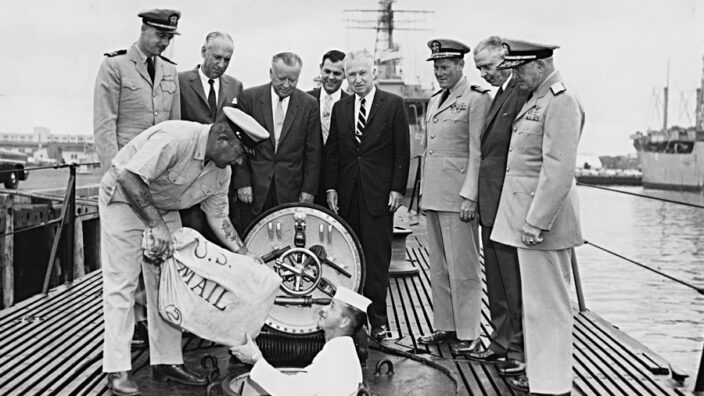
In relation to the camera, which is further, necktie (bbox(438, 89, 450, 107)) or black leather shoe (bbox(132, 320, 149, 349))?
necktie (bbox(438, 89, 450, 107))

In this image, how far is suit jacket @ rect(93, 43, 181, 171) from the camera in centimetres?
554

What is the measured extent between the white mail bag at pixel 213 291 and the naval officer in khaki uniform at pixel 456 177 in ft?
5.51

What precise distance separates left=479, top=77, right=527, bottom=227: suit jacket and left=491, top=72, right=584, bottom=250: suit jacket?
483 millimetres

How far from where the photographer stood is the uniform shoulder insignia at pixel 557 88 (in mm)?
4707

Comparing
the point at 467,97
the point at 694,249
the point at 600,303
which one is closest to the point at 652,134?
the point at 694,249

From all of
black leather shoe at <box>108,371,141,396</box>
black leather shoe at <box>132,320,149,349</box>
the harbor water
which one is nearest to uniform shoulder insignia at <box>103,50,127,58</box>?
black leather shoe at <box>132,320,149,349</box>

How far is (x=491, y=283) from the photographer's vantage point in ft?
19.2

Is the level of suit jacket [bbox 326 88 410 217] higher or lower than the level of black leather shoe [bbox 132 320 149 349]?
higher

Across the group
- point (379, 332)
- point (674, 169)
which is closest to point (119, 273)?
point (379, 332)

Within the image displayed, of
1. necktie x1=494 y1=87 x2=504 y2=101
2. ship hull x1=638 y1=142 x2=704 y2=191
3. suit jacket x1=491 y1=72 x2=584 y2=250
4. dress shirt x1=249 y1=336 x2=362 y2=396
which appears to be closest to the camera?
dress shirt x1=249 y1=336 x2=362 y2=396

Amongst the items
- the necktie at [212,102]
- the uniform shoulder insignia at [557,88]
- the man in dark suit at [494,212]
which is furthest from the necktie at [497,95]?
the necktie at [212,102]

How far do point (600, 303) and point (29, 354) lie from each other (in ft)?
45.1

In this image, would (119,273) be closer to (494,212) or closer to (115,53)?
(115,53)

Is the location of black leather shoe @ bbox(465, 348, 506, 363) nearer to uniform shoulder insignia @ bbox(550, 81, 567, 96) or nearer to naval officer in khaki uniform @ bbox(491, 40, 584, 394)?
naval officer in khaki uniform @ bbox(491, 40, 584, 394)
